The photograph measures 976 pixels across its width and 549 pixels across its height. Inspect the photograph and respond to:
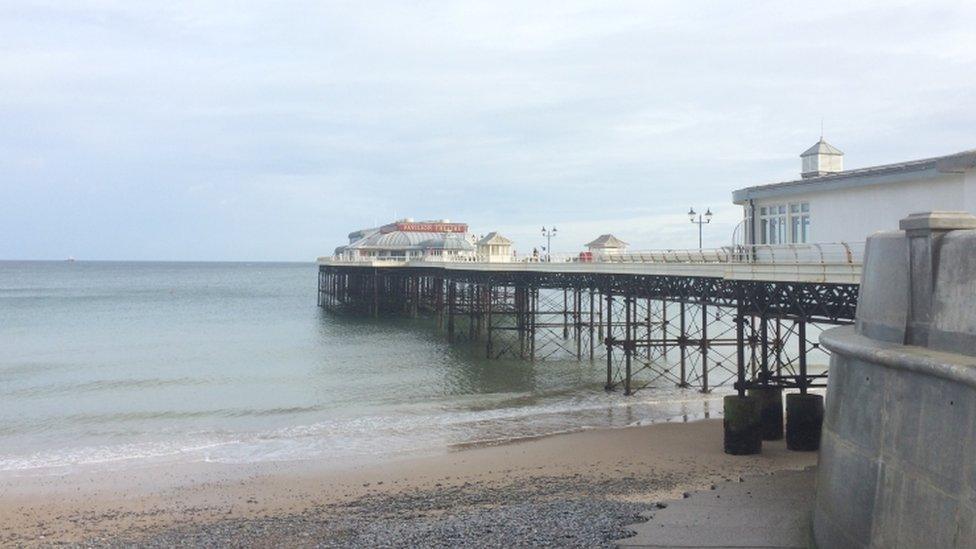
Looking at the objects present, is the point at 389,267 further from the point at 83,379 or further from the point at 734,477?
the point at 734,477

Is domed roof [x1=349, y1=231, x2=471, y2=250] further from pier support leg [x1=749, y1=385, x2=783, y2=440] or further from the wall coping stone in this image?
the wall coping stone

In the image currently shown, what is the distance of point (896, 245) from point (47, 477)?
1513 cm

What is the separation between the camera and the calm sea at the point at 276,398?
1906cm

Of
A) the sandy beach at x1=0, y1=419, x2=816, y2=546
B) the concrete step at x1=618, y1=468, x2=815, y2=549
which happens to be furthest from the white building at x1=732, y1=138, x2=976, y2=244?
the concrete step at x1=618, y1=468, x2=815, y2=549

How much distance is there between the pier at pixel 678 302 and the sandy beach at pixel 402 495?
241 centimetres

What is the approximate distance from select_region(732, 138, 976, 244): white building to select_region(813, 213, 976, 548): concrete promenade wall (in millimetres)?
3479

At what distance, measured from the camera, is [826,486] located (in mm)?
9188

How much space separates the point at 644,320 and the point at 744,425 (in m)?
23.5

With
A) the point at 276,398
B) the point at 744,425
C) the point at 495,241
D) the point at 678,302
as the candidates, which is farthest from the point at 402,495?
the point at 495,241

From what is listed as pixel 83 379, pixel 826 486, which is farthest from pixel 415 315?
pixel 826 486

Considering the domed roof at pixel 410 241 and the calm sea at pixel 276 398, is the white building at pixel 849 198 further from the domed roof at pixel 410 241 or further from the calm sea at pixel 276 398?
the domed roof at pixel 410 241

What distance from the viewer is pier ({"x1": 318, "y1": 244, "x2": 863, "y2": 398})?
14.9 m

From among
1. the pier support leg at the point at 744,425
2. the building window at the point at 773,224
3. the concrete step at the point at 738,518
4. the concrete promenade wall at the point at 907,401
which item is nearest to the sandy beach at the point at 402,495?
the pier support leg at the point at 744,425

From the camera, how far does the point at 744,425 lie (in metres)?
15.6
